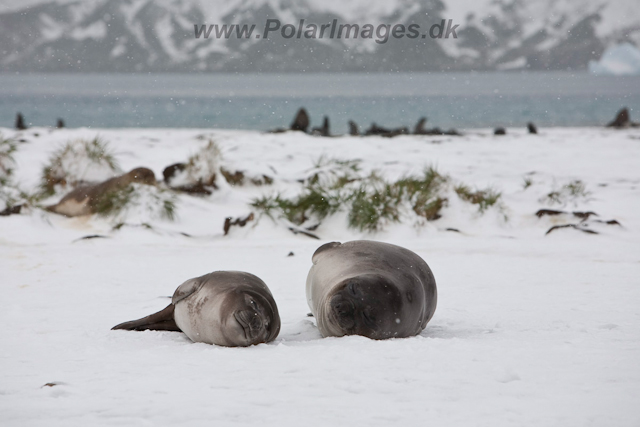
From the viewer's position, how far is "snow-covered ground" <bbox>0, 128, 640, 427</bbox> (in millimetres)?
2414

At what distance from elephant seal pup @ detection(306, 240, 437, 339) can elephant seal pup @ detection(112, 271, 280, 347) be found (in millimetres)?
290

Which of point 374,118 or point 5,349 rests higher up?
point 374,118

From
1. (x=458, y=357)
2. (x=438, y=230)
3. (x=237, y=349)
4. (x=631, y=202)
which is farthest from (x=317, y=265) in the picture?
(x=631, y=202)

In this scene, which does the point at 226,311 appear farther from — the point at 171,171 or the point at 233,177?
the point at 233,177

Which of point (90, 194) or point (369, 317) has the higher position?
point (90, 194)

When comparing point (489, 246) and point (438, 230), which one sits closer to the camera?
point (489, 246)

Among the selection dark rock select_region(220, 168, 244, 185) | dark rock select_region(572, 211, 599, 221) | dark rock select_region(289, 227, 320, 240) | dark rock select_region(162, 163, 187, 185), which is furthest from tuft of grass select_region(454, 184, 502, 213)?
dark rock select_region(162, 163, 187, 185)

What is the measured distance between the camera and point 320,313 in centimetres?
343

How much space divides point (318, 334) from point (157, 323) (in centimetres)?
87

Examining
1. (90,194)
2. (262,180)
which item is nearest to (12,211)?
(90,194)

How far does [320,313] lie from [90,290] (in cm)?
210

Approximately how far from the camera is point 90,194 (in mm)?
8109

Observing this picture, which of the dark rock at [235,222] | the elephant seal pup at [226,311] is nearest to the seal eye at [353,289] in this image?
the elephant seal pup at [226,311]

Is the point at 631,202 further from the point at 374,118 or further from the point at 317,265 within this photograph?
the point at 374,118
